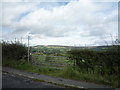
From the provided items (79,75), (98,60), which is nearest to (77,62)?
(79,75)

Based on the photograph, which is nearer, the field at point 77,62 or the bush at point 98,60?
the bush at point 98,60

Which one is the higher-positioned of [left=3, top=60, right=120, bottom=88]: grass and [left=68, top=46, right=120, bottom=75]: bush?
[left=68, top=46, right=120, bottom=75]: bush

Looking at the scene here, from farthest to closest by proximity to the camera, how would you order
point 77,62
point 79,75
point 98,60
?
point 77,62 → point 79,75 → point 98,60

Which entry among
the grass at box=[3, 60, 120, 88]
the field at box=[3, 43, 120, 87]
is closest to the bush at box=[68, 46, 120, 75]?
the field at box=[3, 43, 120, 87]

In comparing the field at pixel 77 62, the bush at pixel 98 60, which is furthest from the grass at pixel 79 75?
the bush at pixel 98 60

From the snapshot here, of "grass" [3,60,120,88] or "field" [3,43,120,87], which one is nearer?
"grass" [3,60,120,88]

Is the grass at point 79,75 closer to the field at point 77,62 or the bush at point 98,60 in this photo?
the field at point 77,62

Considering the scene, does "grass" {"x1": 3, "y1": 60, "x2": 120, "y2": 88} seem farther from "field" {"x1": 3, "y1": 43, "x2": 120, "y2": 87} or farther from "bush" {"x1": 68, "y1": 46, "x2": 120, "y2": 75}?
"bush" {"x1": 68, "y1": 46, "x2": 120, "y2": 75}

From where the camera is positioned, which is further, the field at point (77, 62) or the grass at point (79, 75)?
the field at point (77, 62)

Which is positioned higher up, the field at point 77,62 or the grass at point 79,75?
the field at point 77,62

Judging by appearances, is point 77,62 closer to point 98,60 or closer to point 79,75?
point 79,75

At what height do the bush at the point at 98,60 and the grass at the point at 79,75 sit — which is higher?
the bush at the point at 98,60

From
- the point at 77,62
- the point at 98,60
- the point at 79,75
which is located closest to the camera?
the point at 98,60

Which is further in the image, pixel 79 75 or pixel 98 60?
pixel 79 75
